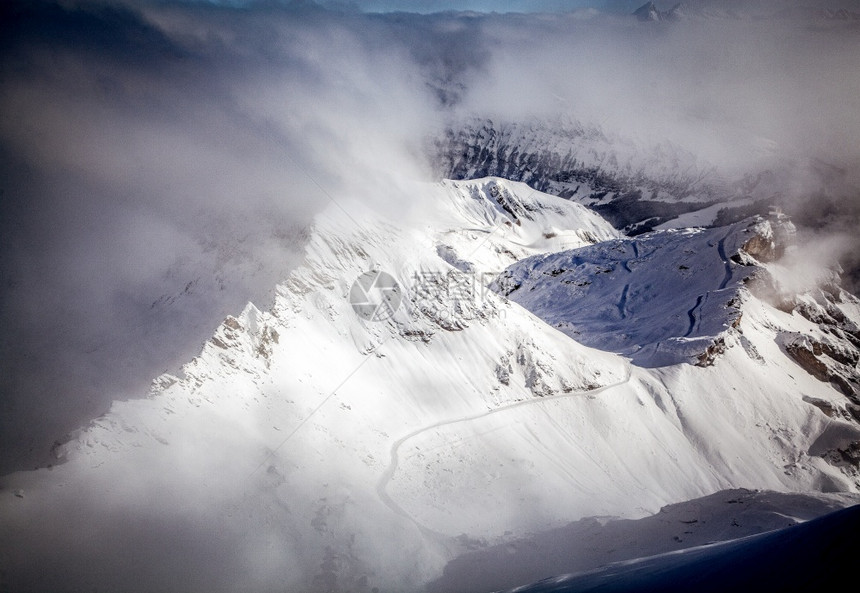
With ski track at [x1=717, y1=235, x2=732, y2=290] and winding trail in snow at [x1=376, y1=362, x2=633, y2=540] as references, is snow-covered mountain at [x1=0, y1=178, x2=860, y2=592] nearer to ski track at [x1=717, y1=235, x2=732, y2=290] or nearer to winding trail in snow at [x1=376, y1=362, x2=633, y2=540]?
winding trail in snow at [x1=376, y1=362, x2=633, y2=540]

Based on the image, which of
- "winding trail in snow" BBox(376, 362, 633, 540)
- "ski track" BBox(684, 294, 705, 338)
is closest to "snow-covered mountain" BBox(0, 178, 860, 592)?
"winding trail in snow" BBox(376, 362, 633, 540)

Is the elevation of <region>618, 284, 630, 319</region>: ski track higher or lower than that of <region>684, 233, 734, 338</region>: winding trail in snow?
lower

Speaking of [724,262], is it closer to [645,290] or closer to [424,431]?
[645,290]

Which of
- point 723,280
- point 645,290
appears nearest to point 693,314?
point 723,280

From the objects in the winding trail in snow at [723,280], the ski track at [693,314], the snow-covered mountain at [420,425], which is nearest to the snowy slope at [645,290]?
the ski track at [693,314]

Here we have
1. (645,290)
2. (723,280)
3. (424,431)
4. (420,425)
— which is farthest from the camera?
(645,290)

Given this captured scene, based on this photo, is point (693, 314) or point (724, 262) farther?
point (724, 262)

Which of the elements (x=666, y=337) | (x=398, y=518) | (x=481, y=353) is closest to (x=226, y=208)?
(x=481, y=353)

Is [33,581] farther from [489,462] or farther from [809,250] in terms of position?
[809,250]
